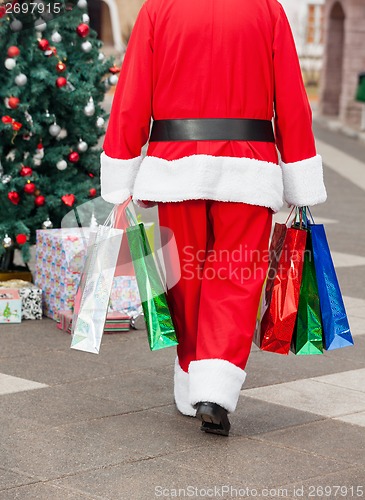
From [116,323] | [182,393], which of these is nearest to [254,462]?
[182,393]

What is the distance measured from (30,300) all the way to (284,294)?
2166 mm

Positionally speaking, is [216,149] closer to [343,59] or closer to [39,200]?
[39,200]

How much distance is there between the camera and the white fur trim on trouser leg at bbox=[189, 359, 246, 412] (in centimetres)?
437

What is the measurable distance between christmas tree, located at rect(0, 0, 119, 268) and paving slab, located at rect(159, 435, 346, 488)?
2.57 meters

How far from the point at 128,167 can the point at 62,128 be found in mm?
2228

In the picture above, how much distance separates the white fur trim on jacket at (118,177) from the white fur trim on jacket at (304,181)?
1.93ft

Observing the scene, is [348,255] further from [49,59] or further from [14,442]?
[14,442]

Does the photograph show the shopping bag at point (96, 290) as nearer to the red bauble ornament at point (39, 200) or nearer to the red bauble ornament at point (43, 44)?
the red bauble ornament at point (39, 200)

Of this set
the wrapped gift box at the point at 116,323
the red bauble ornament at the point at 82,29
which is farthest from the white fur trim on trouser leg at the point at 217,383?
the red bauble ornament at the point at 82,29

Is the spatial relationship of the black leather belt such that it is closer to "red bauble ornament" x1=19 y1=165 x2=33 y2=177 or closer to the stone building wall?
"red bauble ornament" x1=19 y1=165 x2=33 y2=177

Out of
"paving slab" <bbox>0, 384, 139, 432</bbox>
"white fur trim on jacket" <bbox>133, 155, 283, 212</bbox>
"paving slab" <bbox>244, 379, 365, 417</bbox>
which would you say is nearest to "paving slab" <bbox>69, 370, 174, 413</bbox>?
"paving slab" <bbox>0, 384, 139, 432</bbox>

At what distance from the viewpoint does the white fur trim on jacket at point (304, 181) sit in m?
4.52

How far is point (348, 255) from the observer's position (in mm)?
8711

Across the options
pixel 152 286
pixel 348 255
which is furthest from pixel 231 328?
pixel 348 255
